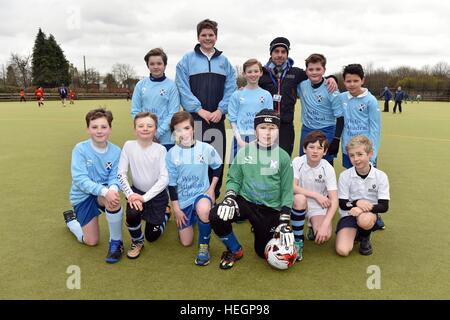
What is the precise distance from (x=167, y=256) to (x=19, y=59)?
85685 millimetres

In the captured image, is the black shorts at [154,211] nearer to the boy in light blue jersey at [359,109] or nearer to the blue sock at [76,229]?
the blue sock at [76,229]

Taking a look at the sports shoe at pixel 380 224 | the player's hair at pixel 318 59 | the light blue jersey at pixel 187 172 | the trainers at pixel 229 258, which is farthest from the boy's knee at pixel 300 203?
the player's hair at pixel 318 59

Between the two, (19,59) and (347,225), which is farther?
(19,59)

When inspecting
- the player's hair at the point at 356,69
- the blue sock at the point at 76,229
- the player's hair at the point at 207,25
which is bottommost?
the blue sock at the point at 76,229

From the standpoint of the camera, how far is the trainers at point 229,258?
135 inches

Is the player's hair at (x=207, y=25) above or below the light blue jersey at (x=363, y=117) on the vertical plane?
above

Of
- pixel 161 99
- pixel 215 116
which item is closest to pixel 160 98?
pixel 161 99

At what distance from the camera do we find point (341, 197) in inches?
157

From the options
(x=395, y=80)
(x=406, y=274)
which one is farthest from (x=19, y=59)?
(x=406, y=274)

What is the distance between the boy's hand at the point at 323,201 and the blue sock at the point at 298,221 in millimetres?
302

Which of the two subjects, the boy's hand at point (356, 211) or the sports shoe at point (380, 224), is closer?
A: the boy's hand at point (356, 211)

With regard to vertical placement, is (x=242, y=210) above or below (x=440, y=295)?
above

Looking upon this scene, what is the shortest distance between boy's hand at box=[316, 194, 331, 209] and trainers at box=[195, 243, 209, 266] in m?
1.36
